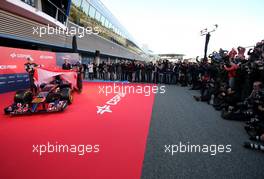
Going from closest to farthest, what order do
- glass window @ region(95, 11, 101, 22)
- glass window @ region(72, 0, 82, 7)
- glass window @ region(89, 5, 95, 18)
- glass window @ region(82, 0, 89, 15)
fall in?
glass window @ region(72, 0, 82, 7) < glass window @ region(82, 0, 89, 15) < glass window @ region(89, 5, 95, 18) < glass window @ region(95, 11, 101, 22)

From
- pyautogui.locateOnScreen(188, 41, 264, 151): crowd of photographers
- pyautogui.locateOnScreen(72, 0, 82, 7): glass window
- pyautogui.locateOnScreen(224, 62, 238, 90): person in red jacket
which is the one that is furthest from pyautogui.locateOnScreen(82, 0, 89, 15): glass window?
pyautogui.locateOnScreen(224, 62, 238, 90): person in red jacket

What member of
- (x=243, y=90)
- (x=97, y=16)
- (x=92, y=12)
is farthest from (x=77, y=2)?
(x=243, y=90)

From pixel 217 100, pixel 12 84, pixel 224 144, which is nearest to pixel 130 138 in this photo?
pixel 224 144

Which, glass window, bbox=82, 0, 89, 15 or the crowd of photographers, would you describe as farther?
glass window, bbox=82, 0, 89, 15

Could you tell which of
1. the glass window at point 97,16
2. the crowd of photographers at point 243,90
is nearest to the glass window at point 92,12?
the glass window at point 97,16

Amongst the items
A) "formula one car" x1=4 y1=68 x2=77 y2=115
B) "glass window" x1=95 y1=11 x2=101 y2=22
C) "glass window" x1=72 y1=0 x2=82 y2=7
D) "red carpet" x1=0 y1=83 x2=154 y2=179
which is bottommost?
"red carpet" x1=0 y1=83 x2=154 y2=179

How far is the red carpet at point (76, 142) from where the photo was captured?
2719 millimetres

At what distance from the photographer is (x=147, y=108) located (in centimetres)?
682

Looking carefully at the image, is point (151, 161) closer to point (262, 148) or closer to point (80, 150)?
point (80, 150)

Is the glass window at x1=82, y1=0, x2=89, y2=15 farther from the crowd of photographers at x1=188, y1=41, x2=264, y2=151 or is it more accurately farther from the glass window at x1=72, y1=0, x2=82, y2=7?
the crowd of photographers at x1=188, y1=41, x2=264, y2=151

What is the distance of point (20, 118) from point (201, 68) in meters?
10.3

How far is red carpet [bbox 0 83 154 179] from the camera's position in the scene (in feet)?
8.92

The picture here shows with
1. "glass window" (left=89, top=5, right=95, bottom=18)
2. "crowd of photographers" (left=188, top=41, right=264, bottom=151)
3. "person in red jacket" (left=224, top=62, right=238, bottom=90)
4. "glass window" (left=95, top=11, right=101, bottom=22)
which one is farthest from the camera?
"glass window" (left=95, top=11, right=101, bottom=22)

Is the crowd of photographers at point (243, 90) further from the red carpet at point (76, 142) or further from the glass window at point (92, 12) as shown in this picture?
the glass window at point (92, 12)
